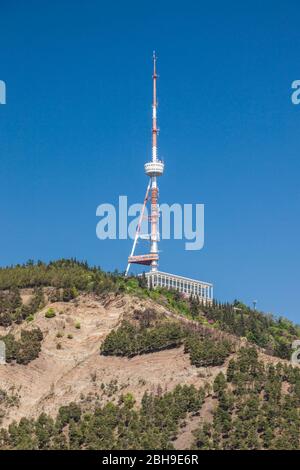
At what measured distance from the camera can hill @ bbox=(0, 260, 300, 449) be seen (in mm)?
125062

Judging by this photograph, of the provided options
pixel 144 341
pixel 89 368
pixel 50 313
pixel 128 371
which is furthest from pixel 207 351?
pixel 50 313

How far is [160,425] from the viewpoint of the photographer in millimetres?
126375

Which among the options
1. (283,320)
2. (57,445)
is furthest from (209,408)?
(283,320)

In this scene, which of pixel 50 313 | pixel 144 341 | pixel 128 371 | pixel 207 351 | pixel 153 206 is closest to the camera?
pixel 207 351

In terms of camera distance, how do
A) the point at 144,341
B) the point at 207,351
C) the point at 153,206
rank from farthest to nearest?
the point at 153,206
the point at 144,341
the point at 207,351

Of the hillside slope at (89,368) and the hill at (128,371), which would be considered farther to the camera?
the hillside slope at (89,368)

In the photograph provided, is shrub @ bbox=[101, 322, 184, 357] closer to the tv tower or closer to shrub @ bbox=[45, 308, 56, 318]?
shrub @ bbox=[45, 308, 56, 318]

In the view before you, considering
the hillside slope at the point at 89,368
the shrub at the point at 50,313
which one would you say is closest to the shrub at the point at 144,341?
the hillside slope at the point at 89,368

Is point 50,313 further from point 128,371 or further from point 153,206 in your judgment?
point 153,206

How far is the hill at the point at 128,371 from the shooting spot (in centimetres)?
12506

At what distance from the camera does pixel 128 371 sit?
13925 cm

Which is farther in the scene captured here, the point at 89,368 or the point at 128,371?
the point at 89,368

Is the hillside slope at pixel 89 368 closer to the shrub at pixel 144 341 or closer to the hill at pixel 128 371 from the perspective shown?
the hill at pixel 128 371

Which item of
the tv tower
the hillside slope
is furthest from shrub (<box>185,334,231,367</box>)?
the tv tower
